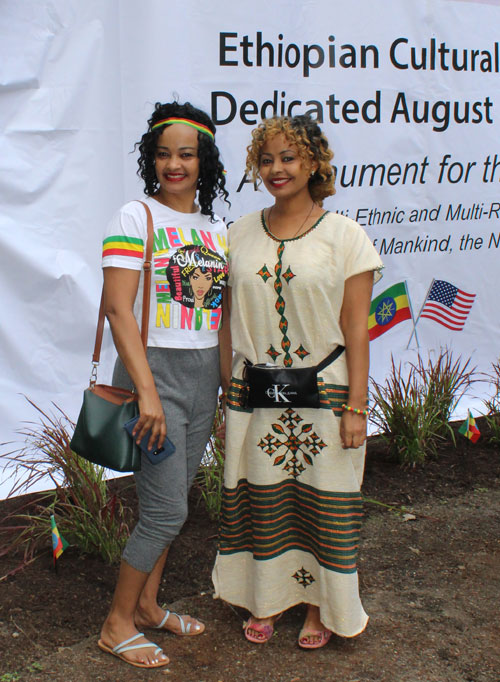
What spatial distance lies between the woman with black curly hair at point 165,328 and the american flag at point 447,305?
119 inches

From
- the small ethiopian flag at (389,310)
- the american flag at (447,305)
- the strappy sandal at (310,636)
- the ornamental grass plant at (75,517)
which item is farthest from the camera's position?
the american flag at (447,305)

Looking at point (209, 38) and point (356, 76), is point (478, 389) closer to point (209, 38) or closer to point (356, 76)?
point (356, 76)

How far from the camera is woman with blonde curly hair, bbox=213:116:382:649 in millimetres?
2510

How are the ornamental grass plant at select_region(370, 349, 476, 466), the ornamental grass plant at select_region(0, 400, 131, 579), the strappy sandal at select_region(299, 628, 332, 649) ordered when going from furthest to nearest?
1. the ornamental grass plant at select_region(370, 349, 476, 466)
2. the ornamental grass plant at select_region(0, 400, 131, 579)
3. the strappy sandal at select_region(299, 628, 332, 649)

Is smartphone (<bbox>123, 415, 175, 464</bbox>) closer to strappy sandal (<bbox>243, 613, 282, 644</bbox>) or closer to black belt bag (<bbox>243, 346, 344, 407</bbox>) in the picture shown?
black belt bag (<bbox>243, 346, 344, 407</bbox>)

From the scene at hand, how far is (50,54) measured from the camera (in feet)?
12.8

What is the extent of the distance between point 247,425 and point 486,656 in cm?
117

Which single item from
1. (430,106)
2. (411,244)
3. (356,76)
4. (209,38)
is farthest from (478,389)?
(209,38)

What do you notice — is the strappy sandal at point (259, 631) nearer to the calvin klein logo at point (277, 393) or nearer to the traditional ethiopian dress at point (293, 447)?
the traditional ethiopian dress at point (293, 447)

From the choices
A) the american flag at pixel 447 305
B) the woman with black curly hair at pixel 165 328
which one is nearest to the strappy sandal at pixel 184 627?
the woman with black curly hair at pixel 165 328

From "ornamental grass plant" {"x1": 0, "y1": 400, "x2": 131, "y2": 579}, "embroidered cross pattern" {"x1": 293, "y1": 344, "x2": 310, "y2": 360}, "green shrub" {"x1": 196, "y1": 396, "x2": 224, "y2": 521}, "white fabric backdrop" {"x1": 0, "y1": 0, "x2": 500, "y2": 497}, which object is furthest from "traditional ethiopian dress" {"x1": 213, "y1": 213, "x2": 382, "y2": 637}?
"white fabric backdrop" {"x1": 0, "y1": 0, "x2": 500, "y2": 497}

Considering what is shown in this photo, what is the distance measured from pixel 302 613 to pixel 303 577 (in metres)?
0.29

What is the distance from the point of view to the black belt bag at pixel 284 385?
2521mm

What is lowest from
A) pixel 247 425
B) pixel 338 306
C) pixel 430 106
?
pixel 247 425
